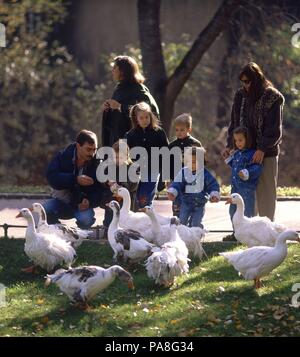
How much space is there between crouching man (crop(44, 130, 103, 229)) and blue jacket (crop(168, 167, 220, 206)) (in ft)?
2.99

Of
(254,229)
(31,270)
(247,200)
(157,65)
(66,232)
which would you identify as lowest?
(31,270)

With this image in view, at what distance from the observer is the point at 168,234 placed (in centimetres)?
1110

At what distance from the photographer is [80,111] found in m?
22.3

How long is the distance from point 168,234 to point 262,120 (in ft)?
5.87

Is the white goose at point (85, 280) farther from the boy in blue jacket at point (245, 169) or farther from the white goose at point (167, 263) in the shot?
the boy in blue jacket at point (245, 169)

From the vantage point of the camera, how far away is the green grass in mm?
9391

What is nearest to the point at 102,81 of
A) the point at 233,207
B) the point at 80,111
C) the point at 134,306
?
the point at 80,111

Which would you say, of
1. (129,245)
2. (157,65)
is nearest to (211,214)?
(129,245)

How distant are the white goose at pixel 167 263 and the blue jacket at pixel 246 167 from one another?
64.3 inches

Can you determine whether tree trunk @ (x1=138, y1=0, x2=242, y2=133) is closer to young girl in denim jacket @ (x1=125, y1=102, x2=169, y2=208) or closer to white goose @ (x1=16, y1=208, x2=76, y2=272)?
young girl in denim jacket @ (x1=125, y1=102, x2=169, y2=208)

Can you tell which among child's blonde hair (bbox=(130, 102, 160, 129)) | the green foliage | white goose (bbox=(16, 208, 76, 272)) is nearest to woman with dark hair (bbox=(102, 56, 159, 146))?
child's blonde hair (bbox=(130, 102, 160, 129))

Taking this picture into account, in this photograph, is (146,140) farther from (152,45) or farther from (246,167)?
(152,45)

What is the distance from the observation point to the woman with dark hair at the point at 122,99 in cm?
1255

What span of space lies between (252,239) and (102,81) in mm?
13113
